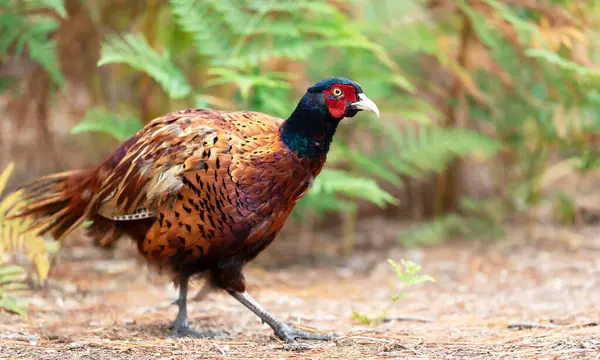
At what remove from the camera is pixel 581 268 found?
240 inches

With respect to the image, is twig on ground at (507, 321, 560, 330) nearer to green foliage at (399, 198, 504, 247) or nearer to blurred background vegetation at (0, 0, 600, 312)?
blurred background vegetation at (0, 0, 600, 312)

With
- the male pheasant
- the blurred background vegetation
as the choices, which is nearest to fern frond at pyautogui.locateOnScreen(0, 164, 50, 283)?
the male pheasant

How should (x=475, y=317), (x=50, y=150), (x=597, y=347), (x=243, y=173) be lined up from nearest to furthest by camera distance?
1. (x=597, y=347)
2. (x=243, y=173)
3. (x=475, y=317)
4. (x=50, y=150)

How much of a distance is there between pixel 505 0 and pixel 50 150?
4312mm

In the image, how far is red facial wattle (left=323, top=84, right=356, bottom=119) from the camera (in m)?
3.89

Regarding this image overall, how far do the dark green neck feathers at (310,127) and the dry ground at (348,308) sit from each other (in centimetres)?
103

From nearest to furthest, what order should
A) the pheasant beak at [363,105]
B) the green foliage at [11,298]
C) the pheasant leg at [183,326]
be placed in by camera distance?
1. the pheasant beak at [363,105]
2. the pheasant leg at [183,326]
3. the green foliage at [11,298]

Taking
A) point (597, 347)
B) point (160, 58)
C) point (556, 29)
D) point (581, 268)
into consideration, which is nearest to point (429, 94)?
point (556, 29)

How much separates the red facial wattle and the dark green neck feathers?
0.03 metres

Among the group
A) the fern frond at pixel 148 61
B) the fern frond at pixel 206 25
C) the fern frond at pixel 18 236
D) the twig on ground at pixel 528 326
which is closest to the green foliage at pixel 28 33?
the fern frond at pixel 148 61

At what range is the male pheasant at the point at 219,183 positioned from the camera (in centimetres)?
390

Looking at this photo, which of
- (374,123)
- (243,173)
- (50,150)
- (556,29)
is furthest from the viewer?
(50,150)

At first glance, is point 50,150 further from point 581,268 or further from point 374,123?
point 581,268

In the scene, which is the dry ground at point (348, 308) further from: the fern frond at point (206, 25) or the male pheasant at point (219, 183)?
the fern frond at point (206, 25)
